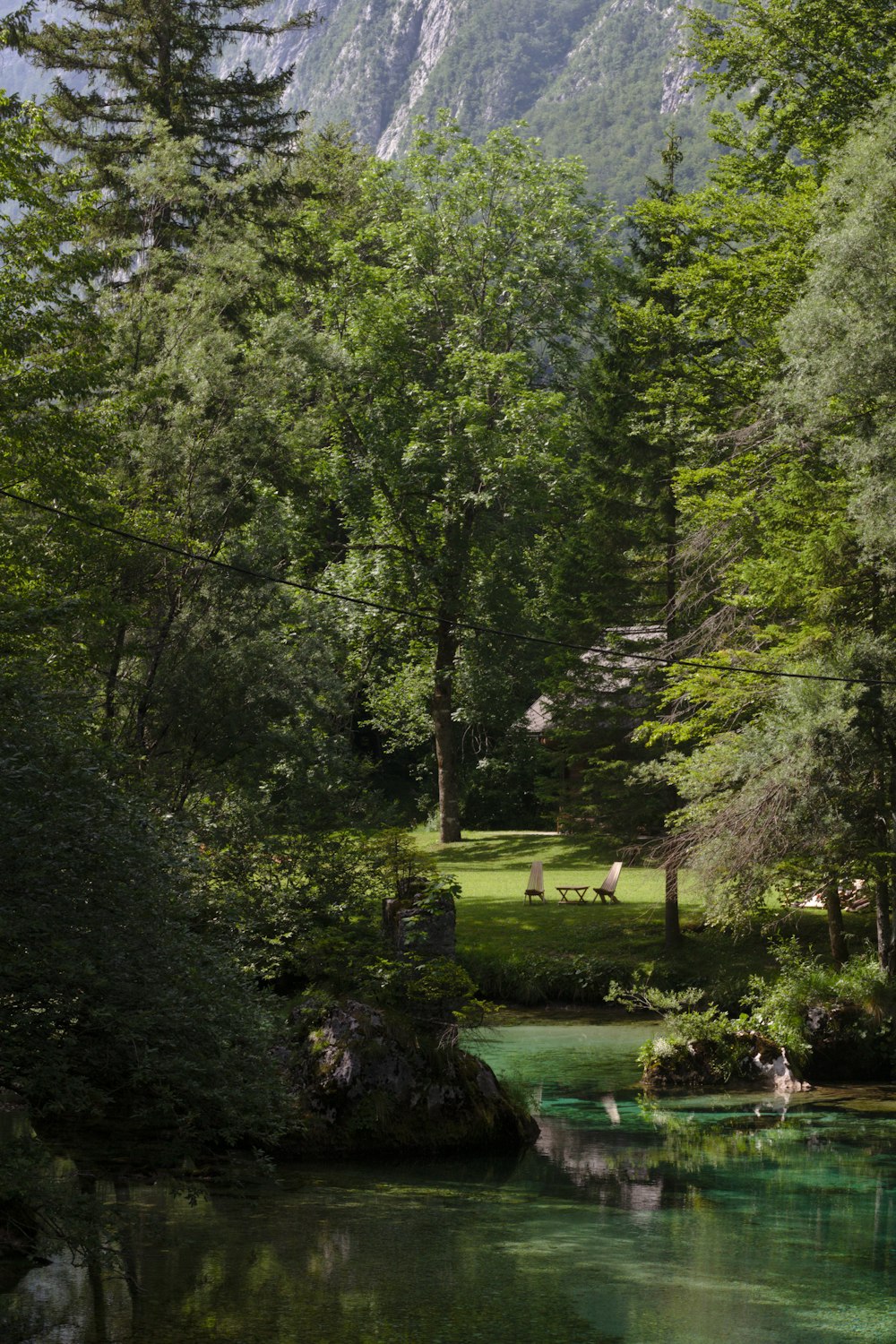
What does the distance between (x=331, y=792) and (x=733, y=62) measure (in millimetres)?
15908

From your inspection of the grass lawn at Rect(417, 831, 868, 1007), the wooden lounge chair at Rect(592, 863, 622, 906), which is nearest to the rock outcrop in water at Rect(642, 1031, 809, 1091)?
the grass lawn at Rect(417, 831, 868, 1007)

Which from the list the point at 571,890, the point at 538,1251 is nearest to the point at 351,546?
the point at 571,890

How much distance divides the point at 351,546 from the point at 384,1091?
19.6 metres

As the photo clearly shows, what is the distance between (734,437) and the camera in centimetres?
2159

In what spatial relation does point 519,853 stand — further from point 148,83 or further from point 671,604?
point 148,83

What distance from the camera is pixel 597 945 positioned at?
22.5 m

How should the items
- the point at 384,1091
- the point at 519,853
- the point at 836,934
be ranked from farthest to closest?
the point at 519,853, the point at 836,934, the point at 384,1091

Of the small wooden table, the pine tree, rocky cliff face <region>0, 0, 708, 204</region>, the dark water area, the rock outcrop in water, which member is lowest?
the dark water area

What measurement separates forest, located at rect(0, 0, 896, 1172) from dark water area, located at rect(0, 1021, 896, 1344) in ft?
3.70

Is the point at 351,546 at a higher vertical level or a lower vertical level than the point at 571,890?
higher

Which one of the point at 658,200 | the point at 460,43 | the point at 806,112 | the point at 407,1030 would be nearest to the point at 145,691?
the point at 407,1030

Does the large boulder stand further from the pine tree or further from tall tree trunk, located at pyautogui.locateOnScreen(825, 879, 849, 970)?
the pine tree

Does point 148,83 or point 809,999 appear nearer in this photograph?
point 809,999

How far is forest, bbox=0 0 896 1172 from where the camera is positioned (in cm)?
902
